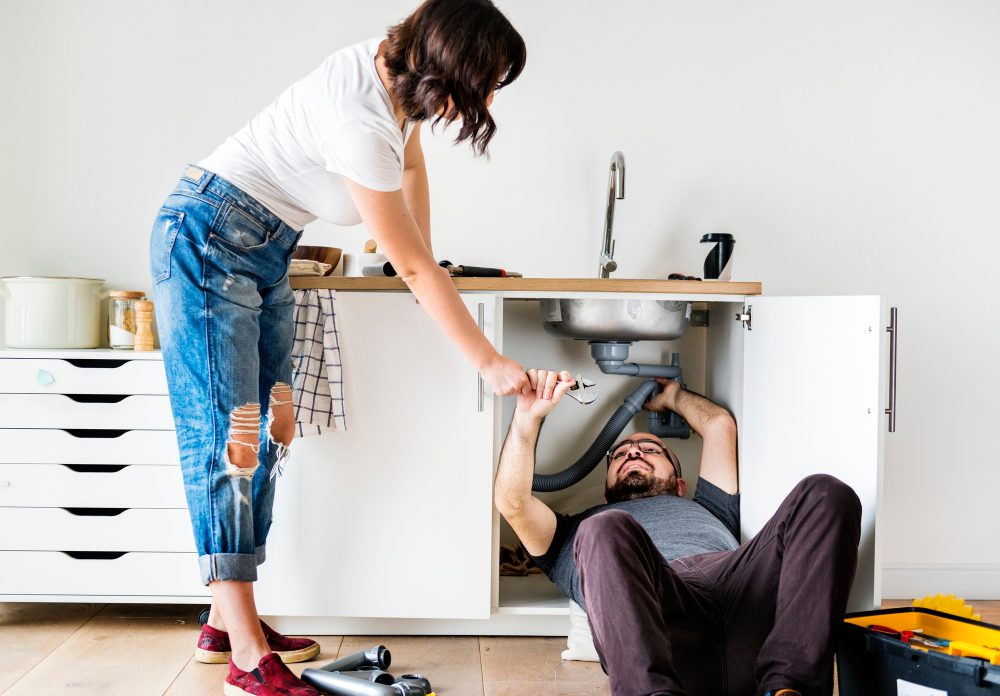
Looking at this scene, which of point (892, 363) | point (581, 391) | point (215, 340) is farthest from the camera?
point (581, 391)

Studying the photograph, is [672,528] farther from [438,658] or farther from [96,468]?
[96,468]

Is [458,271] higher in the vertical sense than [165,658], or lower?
higher

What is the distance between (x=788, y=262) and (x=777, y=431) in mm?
845

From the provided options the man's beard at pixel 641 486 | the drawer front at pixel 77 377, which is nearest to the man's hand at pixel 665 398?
the man's beard at pixel 641 486

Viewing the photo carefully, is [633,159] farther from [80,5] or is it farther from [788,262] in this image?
[80,5]

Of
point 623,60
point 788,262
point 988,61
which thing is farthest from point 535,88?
point 988,61

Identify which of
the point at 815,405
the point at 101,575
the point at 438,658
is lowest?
the point at 438,658

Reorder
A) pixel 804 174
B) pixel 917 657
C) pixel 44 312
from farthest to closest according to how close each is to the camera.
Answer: pixel 804 174
pixel 44 312
pixel 917 657

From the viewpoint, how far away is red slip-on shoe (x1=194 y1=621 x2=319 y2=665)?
5.88ft

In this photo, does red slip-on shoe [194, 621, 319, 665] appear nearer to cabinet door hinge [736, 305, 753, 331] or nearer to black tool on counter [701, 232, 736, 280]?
cabinet door hinge [736, 305, 753, 331]

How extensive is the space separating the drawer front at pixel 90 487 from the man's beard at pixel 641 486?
1.05 m

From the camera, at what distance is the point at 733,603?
4.81ft

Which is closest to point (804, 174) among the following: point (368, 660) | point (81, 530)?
point (368, 660)

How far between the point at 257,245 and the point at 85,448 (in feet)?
2.53
